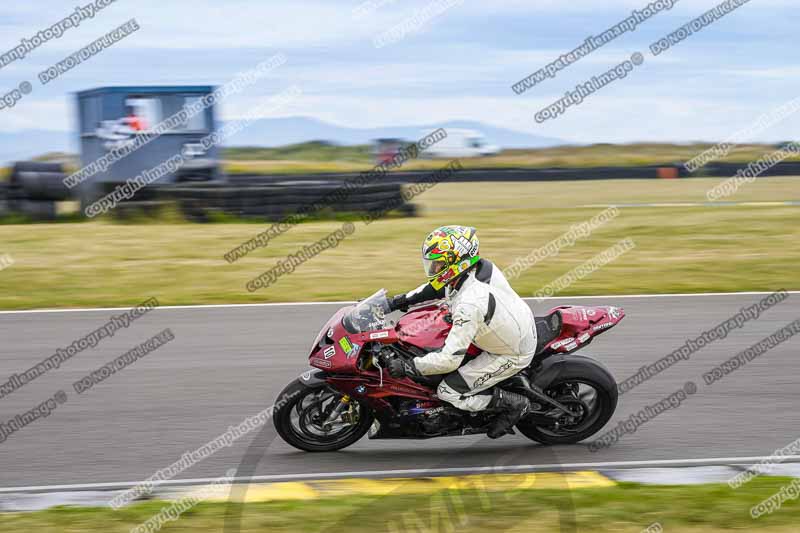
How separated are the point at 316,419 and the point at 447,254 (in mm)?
1515

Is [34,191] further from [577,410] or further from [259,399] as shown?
[577,410]

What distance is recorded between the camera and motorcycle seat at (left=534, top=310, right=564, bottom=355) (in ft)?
20.9

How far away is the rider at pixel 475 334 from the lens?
6.00 meters

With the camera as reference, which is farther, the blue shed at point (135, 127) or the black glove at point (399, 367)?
the blue shed at point (135, 127)

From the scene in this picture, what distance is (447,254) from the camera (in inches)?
235

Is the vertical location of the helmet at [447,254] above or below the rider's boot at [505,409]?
above

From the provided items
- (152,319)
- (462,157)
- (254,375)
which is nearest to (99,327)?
(152,319)

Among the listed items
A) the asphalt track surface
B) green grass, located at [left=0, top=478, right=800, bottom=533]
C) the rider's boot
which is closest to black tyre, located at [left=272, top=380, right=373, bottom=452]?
the asphalt track surface

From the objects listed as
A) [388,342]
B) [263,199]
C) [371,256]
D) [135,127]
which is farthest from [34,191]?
[388,342]

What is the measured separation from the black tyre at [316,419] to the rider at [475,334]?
0.56 metres

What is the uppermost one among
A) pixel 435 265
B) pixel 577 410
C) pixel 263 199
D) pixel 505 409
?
pixel 263 199

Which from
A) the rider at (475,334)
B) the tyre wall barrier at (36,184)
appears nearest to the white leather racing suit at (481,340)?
the rider at (475,334)

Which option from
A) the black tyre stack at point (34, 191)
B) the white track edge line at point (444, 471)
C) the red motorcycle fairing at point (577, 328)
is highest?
the black tyre stack at point (34, 191)

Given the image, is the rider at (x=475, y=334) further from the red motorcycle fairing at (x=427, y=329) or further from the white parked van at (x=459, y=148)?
the white parked van at (x=459, y=148)
